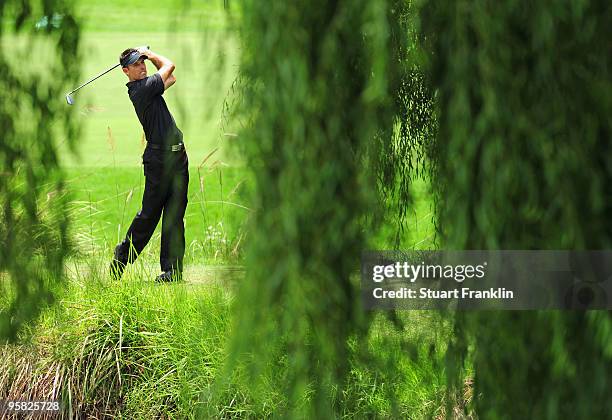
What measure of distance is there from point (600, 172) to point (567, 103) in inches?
5.0

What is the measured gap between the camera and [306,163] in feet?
4.25

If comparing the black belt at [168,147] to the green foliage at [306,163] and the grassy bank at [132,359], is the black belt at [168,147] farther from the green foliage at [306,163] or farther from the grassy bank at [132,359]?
the green foliage at [306,163]

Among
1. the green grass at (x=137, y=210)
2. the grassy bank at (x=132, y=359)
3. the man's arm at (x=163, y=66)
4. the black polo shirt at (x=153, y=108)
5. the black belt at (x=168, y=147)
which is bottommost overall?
the grassy bank at (x=132, y=359)

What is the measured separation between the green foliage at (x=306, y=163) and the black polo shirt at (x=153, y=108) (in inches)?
83.9

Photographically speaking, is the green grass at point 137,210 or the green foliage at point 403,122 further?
the green grass at point 137,210

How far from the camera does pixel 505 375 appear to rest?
55.9 inches

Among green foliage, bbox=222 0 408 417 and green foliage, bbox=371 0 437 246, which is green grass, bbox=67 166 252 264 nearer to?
green foliage, bbox=371 0 437 246

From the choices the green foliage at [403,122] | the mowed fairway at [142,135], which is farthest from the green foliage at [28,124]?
the green foliage at [403,122]

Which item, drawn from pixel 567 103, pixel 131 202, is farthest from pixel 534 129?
pixel 131 202

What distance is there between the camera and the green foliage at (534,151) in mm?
1294

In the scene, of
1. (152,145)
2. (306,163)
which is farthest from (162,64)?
(306,163)

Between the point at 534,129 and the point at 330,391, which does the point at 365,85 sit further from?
the point at 330,391

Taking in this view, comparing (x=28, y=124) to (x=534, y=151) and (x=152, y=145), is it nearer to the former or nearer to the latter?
(x=534, y=151)

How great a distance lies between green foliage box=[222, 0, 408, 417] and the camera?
4.21 feet
